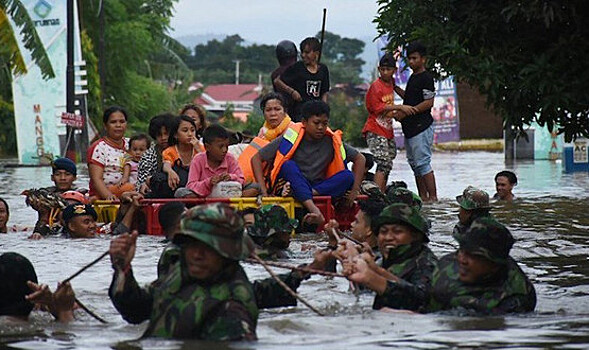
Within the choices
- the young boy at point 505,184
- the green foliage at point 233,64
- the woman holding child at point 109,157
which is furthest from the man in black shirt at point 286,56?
the green foliage at point 233,64

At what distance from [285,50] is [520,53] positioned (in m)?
6.40

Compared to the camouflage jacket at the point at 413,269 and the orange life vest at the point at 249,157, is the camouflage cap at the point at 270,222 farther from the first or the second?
the orange life vest at the point at 249,157

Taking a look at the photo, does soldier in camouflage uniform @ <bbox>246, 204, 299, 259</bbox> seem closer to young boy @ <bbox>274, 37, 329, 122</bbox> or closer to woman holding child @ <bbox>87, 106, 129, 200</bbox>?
woman holding child @ <bbox>87, 106, 129, 200</bbox>

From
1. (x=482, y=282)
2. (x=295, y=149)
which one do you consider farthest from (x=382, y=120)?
(x=482, y=282)

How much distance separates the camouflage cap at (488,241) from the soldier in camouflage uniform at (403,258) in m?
0.50

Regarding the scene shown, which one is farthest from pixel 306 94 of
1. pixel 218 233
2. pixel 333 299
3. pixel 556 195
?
pixel 218 233

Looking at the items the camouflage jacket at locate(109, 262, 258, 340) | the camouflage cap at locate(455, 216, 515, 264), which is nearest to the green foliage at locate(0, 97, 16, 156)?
the camouflage cap at locate(455, 216, 515, 264)

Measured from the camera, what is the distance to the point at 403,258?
855 cm

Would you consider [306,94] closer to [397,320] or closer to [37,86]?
[397,320]

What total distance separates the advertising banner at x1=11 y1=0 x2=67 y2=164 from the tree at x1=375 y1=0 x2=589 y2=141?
33.9 meters

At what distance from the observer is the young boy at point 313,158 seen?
13867mm

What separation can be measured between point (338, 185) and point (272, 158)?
28.9 inches

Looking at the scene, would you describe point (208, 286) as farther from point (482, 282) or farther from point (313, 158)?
point (313, 158)

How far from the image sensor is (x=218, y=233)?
662 cm
